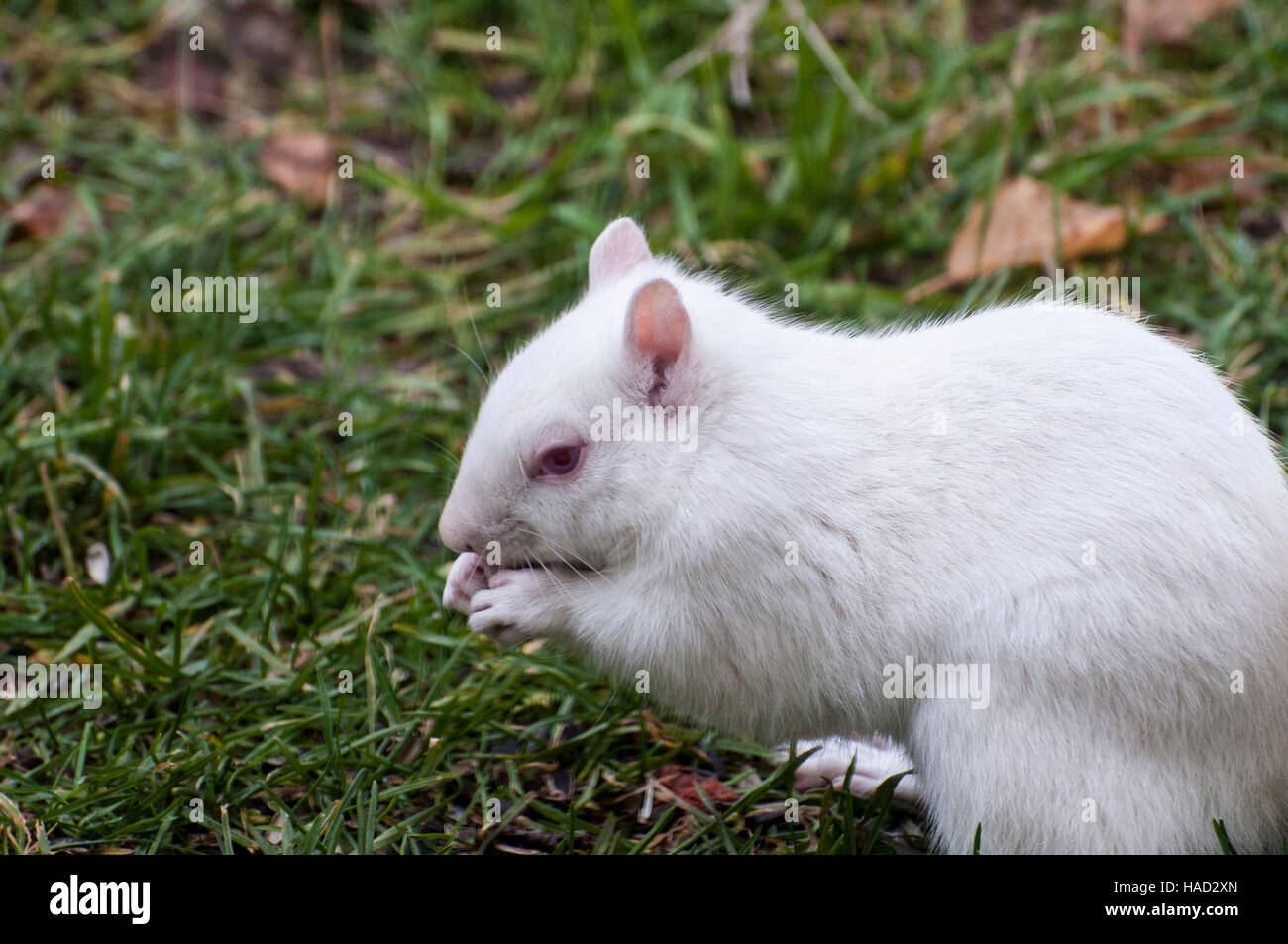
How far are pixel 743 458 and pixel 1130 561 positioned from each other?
3.13 feet

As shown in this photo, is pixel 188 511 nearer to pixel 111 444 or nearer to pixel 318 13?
pixel 111 444

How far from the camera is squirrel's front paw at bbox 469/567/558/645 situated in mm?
3684

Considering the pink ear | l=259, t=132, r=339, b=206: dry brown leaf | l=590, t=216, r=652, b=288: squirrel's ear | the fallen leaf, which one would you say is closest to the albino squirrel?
the pink ear

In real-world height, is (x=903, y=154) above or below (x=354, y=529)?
above

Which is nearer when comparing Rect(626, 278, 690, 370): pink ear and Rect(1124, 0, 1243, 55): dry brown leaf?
Rect(626, 278, 690, 370): pink ear

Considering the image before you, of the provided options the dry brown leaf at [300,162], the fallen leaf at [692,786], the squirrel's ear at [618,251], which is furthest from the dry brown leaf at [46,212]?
the fallen leaf at [692,786]

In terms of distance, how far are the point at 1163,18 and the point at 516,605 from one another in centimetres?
521

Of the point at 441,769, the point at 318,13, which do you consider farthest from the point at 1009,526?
the point at 318,13

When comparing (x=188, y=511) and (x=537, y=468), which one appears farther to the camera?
(x=188, y=511)

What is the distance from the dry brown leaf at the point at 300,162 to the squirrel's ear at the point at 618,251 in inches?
114

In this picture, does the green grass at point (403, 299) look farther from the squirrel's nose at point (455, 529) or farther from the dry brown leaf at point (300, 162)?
the squirrel's nose at point (455, 529)

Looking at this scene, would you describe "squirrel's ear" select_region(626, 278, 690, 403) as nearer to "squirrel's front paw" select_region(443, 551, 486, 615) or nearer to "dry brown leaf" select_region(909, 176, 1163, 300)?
"squirrel's front paw" select_region(443, 551, 486, 615)

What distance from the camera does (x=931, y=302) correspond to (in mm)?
5793
